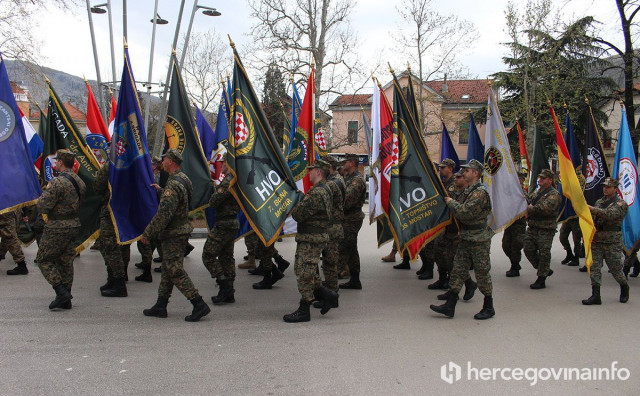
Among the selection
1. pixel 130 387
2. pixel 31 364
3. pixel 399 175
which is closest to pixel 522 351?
pixel 399 175

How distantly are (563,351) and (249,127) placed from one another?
4.29 m

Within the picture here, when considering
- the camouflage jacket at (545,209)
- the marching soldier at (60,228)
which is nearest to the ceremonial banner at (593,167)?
the camouflage jacket at (545,209)

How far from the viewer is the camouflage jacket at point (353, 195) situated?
7.45 m

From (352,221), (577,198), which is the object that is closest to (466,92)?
(577,198)

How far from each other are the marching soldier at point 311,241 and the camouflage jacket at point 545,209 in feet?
13.1

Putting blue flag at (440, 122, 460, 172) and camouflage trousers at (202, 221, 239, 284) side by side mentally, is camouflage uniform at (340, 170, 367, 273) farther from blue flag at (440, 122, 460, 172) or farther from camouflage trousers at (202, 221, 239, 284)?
blue flag at (440, 122, 460, 172)

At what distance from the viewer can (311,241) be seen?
5617 millimetres

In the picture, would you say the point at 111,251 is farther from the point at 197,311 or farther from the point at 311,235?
the point at 311,235

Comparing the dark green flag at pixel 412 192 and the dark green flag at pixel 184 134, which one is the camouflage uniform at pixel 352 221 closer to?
the dark green flag at pixel 412 192

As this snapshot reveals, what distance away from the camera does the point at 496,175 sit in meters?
7.93

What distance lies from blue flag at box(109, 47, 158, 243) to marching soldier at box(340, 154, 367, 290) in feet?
9.39

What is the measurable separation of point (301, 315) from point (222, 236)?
1543 millimetres

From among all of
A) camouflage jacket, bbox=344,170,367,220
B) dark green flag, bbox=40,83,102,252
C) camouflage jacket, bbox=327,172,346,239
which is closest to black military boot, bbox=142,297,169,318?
camouflage jacket, bbox=327,172,346,239

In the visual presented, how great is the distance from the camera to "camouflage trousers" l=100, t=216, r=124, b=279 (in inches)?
259
